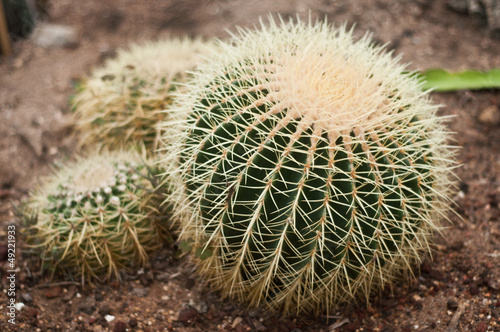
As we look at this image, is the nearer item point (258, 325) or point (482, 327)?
point (482, 327)

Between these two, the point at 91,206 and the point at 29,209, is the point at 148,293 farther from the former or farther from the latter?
the point at 29,209

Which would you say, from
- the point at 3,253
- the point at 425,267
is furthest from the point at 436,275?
the point at 3,253

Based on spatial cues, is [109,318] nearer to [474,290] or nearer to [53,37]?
[474,290]

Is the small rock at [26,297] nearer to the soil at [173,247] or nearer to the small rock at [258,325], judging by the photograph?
the soil at [173,247]

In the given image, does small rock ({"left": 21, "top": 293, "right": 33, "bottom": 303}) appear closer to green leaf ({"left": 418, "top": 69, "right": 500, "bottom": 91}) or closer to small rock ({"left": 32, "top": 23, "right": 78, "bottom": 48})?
green leaf ({"left": 418, "top": 69, "right": 500, "bottom": 91})

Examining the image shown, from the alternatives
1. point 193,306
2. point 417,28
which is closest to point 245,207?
point 193,306

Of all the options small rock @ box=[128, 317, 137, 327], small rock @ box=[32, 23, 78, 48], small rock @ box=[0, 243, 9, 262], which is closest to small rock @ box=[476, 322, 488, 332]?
small rock @ box=[128, 317, 137, 327]
